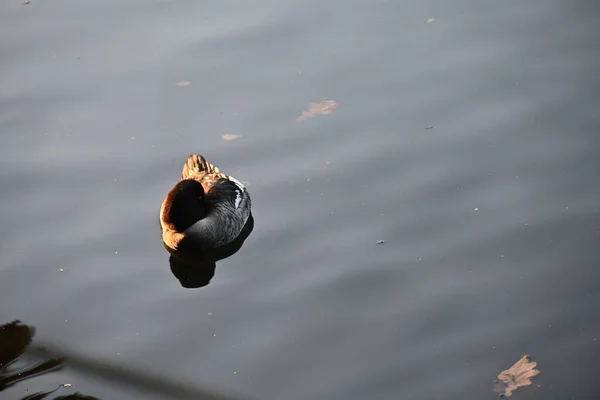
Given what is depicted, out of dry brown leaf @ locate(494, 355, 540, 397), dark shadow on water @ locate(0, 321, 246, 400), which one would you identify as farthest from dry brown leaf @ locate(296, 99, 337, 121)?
dry brown leaf @ locate(494, 355, 540, 397)

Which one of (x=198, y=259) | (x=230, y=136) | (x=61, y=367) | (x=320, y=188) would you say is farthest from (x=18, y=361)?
(x=230, y=136)

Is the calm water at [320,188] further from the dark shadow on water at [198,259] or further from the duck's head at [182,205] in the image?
the duck's head at [182,205]

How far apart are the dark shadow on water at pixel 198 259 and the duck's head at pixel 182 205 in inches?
9.5

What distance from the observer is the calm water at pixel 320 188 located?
866cm

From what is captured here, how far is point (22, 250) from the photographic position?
34.0 feet

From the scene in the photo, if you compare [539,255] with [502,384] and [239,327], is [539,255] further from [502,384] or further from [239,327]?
[239,327]

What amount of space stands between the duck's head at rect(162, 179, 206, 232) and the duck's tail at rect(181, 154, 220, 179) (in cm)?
34

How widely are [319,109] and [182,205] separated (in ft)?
7.49

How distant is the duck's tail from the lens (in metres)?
11.3

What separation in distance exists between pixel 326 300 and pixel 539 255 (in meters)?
2.12

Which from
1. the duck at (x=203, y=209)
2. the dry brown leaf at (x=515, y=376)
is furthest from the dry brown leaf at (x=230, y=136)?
the dry brown leaf at (x=515, y=376)

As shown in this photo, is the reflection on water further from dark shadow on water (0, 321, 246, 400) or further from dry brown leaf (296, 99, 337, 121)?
dry brown leaf (296, 99, 337, 121)

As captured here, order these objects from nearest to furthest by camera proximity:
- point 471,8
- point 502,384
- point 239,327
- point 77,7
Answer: point 502,384, point 239,327, point 471,8, point 77,7

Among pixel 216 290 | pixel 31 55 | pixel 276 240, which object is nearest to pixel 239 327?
pixel 216 290
